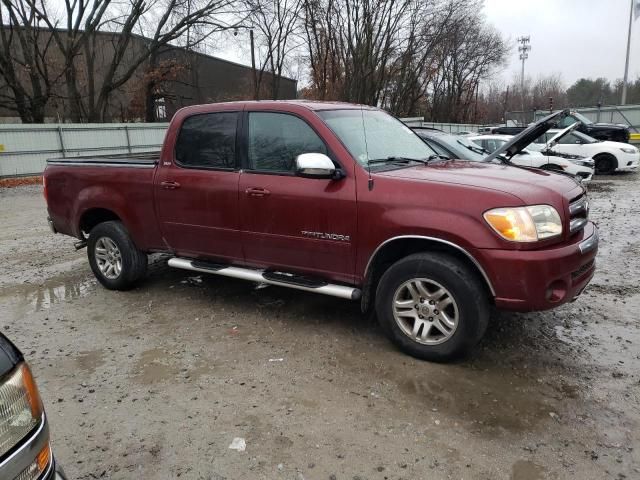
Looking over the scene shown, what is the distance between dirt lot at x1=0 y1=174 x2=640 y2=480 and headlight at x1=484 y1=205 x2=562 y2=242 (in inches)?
41.0

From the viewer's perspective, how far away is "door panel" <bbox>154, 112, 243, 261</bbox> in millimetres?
4660

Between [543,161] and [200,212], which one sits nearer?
[200,212]

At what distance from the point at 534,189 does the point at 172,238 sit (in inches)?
133

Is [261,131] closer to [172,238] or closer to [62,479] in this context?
[172,238]

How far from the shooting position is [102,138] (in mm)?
20922

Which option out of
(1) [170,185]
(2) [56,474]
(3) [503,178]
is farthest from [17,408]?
(1) [170,185]

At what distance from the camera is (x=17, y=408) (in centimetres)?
174

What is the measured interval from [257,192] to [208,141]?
883mm

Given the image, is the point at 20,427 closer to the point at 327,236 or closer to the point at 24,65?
the point at 327,236

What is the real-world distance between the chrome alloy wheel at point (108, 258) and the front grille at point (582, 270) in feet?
14.5

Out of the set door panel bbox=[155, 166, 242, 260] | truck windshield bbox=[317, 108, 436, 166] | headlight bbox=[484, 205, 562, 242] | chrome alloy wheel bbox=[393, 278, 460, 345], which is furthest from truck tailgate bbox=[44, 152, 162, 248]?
headlight bbox=[484, 205, 562, 242]

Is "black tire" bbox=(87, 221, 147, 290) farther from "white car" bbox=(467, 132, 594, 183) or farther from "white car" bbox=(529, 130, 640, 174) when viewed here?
"white car" bbox=(529, 130, 640, 174)

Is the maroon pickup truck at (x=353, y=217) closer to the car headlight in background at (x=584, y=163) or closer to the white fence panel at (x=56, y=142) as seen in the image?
the car headlight in background at (x=584, y=163)

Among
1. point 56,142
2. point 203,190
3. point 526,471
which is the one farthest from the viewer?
point 56,142
